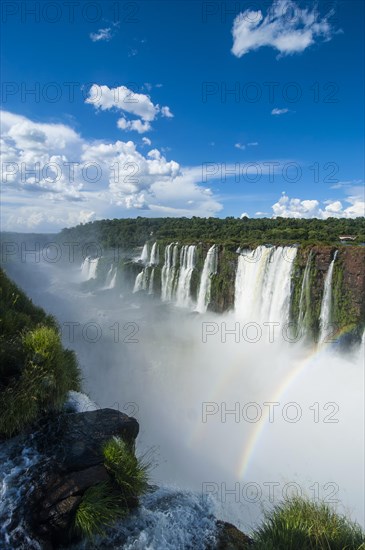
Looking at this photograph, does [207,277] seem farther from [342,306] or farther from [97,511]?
[97,511]

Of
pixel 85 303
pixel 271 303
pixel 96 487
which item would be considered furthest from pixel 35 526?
pixel 85 303

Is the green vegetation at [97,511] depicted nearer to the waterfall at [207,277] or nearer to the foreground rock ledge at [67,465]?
the foreground rock ledge at [67,465]

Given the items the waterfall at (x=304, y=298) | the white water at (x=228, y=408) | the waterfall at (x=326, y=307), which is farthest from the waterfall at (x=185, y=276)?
the waterfall at (x=326, y=307)

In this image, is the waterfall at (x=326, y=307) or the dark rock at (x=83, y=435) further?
the waterfall at (x=326, y=307)

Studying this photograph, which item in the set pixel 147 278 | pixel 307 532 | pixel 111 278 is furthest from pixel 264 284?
pixel 111 278

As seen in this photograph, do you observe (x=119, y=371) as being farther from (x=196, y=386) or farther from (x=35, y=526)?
(x=35, y=526)

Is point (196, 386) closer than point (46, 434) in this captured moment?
No

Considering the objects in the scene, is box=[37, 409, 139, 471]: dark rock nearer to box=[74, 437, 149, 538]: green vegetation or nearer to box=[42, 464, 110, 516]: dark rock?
box=[42, 464, 110, 516]: dark rock
